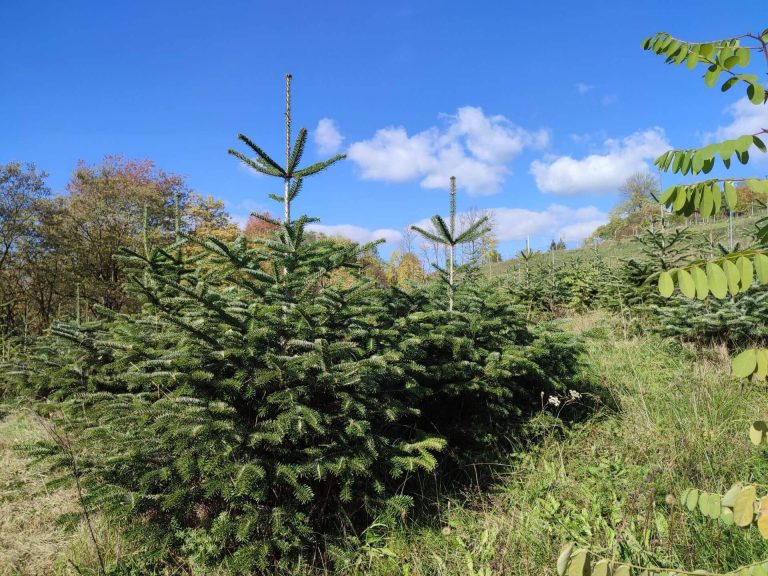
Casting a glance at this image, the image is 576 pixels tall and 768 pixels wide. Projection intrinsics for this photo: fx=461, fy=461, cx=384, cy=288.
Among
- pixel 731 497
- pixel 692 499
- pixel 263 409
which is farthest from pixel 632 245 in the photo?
→ pixel 731 497

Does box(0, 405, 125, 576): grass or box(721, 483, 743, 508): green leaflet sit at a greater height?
box(721, 483, 743, 508): green leaflet

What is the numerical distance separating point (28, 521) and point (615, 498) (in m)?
4.47

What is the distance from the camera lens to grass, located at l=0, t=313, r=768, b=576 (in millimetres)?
2549

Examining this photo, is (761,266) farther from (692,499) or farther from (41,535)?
(41,535)

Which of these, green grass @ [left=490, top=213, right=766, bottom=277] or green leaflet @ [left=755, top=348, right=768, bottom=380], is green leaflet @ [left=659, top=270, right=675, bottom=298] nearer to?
green leaflet @ [left=755, top=348, right=768, bottom=380]

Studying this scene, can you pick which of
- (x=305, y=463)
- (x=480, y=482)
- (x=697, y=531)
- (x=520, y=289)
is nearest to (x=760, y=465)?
(x=697, y=531)

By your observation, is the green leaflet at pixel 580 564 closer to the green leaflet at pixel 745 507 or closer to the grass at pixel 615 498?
the green leaflet at pixel 745 507

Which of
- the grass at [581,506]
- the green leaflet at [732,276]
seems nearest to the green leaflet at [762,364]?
the green leaflet at [732,276]

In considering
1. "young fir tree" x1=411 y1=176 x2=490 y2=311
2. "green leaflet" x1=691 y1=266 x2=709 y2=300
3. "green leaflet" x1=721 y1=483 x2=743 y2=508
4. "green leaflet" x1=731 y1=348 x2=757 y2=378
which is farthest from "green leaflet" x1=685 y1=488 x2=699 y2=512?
"young fir tree" x1=411 y1=176 x2=490 y2=311

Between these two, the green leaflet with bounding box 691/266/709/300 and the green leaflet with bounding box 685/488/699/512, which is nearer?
the green leaflet with bounding box 691/266/709/300

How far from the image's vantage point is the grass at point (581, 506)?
2.55m

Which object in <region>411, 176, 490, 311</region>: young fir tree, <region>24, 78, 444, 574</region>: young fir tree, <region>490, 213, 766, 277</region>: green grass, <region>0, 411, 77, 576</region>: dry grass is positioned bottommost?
<region>0, 411, 77, 576</region>: dry grass

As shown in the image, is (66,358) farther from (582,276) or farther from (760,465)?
(582,276)

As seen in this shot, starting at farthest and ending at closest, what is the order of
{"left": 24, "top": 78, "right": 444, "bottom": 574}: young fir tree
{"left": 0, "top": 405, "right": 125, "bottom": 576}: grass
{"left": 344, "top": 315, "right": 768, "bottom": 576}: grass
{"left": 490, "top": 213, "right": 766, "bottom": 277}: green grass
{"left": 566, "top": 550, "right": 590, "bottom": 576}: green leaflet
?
{"left": 490, "top": 213, "right": 766, "bottom": 277}: green grass → {"left": 0, "top": 405, "right": 125, "bottom": 576}: grass → {"left": 24, "top": 78, "right": 444, "bottom": 574}: young fir tree → {"left": 344, "top": 315, "right": 768, "bottom": 576}: grass → {"left": 566, "top": 550, "right": 590, "bottom": 576}: green leaflet
